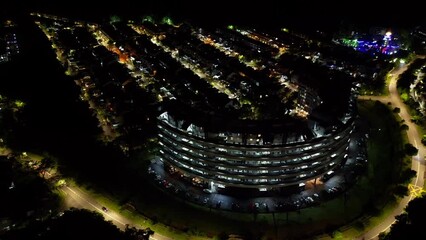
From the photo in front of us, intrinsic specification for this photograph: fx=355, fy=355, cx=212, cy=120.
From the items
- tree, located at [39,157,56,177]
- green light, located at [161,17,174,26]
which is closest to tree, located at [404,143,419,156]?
tree, located at [39,157,56,177]

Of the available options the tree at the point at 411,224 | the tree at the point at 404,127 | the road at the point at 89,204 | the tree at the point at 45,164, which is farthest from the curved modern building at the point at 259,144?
the tree at the point at 45,164

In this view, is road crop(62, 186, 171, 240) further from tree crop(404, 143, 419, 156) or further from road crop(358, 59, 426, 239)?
tree crop(404, 143, 419, 156)

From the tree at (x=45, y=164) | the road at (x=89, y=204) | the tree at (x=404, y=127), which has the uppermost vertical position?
the tree at (x=404, y=127)

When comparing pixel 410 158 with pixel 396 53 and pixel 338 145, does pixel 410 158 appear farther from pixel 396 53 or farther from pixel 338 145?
pixel 396 53

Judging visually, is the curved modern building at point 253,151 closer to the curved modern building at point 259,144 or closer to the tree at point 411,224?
the curved modern building at point 259,144

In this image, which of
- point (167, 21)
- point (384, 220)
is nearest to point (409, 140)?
point (384, 220)

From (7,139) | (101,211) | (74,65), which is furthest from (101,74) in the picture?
(101,211)

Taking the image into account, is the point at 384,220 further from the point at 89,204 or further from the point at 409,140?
the point at 89,204
